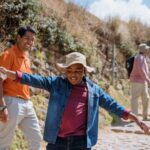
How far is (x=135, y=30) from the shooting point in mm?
22734

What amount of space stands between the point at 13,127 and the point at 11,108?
0.77ft

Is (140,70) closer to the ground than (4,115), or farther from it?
farther from it

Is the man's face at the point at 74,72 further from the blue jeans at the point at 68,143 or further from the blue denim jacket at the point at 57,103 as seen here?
the blue jeans at the point at 68,143

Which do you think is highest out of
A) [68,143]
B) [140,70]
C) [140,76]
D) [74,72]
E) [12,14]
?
[12,14]

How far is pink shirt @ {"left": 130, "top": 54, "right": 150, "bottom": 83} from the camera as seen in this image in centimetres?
1201

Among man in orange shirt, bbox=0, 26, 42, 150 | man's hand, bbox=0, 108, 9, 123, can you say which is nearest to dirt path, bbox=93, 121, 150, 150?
man in orange shirt, bbox=0, 26, 42, 150

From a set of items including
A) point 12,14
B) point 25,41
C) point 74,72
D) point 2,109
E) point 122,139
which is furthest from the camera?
point 12,14

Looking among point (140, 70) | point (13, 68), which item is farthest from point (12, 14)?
point (13, 68)

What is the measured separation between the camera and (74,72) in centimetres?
500

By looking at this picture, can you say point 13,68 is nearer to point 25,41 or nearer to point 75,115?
point 25,41

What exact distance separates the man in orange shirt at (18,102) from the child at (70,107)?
130 cm

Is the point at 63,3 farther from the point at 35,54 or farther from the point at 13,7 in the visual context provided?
the point at 13,7

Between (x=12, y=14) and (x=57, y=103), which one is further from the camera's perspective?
(x=12, y=14)

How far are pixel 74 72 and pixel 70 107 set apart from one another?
335 mm
